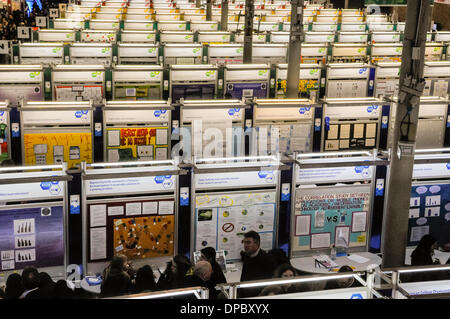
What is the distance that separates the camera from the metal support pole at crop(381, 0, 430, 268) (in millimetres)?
7141

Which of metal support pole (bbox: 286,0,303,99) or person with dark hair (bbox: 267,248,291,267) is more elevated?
metal support pole (bbox: 286,0,303,99)

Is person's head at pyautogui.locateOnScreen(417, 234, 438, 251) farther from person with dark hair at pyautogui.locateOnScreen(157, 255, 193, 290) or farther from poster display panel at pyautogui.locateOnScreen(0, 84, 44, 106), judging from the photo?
poster display panel at pyautogui.locateOnScreen(0, 84, 44, 106)

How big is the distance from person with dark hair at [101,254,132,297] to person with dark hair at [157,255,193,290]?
14.4 inches

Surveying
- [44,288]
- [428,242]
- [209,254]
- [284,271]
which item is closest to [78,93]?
[209,254]

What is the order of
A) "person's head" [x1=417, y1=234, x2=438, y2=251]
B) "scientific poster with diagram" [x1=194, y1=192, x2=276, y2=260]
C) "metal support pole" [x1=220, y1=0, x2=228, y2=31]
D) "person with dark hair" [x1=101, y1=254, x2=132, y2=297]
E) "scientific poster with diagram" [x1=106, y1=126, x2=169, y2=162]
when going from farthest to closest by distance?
"metal support pole" [x1=220, y1=0, x2=228, y2=31]
"scientific poster with diagram" [x1=106, y1=126, x2=169, y2=162]
"person's head" [x1=417, y1=234, x2=438, y2=251]
"scientific poster with diagram" [x1=194, y1=192, x2=276, y2=260]
"person with dark hair" [x1=101, y1=254, x2=132, y2=297]

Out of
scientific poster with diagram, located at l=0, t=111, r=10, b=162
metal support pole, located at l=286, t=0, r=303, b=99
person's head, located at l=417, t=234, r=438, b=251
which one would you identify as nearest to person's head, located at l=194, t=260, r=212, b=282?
person's head, located at l=417, t=234, r=438, b=251

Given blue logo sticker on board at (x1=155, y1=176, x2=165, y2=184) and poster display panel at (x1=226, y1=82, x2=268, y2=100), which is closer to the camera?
blue logo sticker on board at (x1=155, y1=176, x2=165, y2=184)

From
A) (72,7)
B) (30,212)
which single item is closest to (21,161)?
(30,212)

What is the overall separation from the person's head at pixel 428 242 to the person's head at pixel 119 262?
3.57m

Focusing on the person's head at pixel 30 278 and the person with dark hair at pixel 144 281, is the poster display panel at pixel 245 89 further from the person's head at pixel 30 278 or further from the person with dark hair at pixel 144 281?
the person's head at pixel 30 278

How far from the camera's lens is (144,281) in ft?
22.8

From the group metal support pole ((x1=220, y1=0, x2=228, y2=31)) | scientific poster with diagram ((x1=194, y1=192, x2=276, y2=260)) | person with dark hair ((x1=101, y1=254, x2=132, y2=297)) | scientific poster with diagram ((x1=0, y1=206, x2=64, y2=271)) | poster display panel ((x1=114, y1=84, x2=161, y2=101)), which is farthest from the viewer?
metal support pole ((x1=220, y1=0, x2=228, y2=31))
